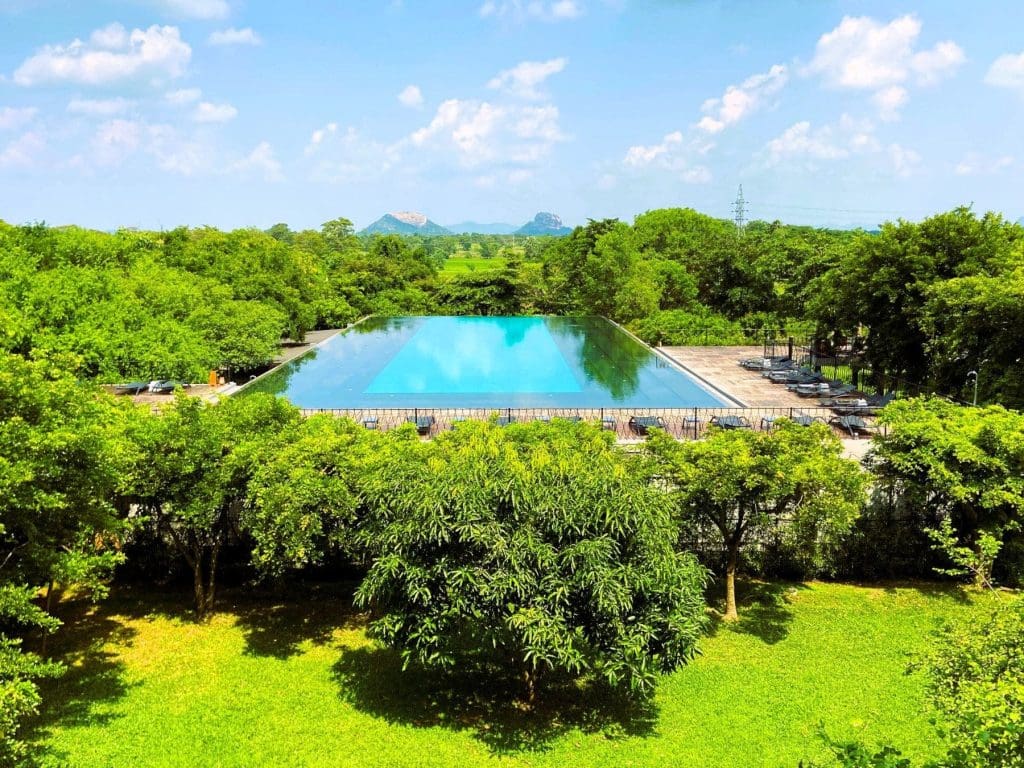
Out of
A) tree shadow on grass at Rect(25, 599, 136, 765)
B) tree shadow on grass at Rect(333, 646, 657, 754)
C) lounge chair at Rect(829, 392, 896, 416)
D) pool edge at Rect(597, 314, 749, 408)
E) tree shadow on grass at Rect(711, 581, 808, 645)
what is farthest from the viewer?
pool edge at Rect(597, 314, 749, 408)

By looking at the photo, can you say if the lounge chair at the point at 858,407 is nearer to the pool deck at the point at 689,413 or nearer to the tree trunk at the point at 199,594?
the pool deck at the point at 689,413

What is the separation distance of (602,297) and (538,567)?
39.7 m

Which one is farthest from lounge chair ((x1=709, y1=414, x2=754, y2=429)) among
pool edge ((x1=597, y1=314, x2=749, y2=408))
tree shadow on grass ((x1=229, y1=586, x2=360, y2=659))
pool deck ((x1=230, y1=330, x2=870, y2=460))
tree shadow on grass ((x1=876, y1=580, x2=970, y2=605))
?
tree shadow on grass ((x1=229, y1=586, x2=360, y2=659))

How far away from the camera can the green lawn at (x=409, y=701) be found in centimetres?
735

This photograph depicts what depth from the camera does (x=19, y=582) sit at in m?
7.29

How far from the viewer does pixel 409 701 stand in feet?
27.7

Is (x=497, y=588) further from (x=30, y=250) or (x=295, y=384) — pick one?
(x=30, y=250)

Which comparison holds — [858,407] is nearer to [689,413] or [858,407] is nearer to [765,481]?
[689,413]

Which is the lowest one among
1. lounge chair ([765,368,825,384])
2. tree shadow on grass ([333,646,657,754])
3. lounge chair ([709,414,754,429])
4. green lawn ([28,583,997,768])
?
tree shadow on grass ([333,646,657,754])

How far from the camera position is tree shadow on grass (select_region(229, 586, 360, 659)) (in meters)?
9.73

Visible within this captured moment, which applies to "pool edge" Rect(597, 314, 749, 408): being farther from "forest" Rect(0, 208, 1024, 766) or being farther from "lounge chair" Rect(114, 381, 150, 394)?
"lounge chair" Rect(114, 381, 150, 394)

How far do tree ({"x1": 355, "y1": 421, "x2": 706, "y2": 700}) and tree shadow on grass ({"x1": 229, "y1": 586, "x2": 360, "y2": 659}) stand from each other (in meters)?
2.59

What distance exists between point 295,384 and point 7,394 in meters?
18.8

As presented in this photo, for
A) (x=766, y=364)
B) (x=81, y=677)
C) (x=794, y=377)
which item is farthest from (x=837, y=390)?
(x=81, y=677)
